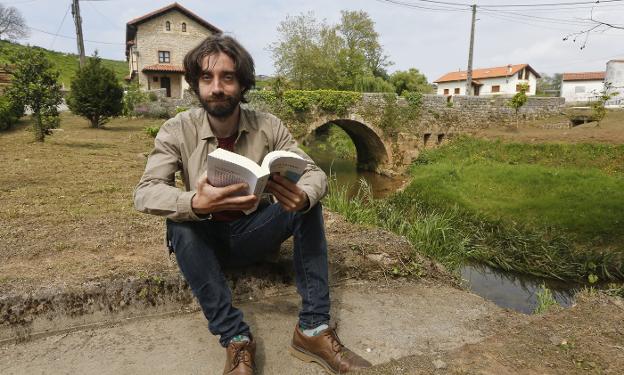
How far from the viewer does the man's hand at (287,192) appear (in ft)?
5.79

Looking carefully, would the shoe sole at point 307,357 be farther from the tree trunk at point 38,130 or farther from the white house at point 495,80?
the white house at point 495,80

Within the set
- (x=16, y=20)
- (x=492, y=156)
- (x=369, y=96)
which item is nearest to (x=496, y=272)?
(x=492, y=156)

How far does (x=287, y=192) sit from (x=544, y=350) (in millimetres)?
1403

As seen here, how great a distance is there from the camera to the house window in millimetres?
27141

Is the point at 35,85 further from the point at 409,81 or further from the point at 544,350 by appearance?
the point at 409,81

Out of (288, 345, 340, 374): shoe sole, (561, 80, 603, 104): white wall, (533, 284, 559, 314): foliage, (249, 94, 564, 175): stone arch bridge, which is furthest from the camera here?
(561, 80, 603, 104): white wall

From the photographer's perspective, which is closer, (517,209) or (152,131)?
(517,209)

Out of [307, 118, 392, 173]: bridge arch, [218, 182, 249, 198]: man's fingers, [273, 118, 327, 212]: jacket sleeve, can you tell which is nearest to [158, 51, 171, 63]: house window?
[307, 118, 392, 173]: bridge arch

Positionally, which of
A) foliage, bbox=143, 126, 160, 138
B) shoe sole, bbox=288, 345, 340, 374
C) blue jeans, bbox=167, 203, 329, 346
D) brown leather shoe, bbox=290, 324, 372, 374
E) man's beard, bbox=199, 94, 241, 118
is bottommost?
shoe sole, bbox=288, 345, 340, 374

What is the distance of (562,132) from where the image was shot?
15.8 metres

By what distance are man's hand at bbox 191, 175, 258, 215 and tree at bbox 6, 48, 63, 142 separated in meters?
9.18

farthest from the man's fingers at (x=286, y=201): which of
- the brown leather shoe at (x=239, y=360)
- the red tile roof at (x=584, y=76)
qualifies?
the red tile roof at (x=584, y=76)

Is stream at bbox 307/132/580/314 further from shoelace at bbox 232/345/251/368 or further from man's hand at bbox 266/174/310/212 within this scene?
shoelace at bbox 232/345/251/368

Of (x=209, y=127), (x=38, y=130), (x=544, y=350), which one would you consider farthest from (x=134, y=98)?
(x=544, y=350)
